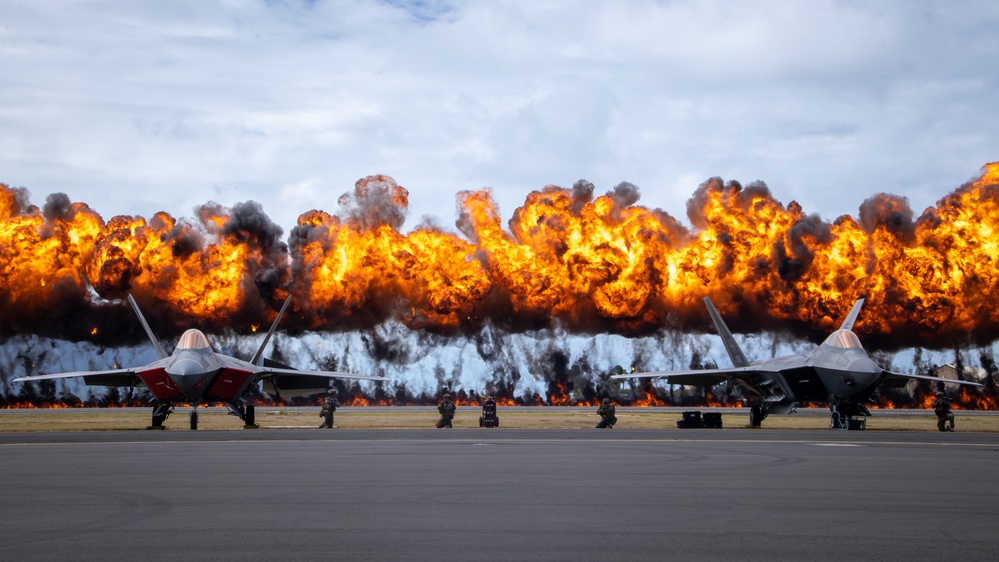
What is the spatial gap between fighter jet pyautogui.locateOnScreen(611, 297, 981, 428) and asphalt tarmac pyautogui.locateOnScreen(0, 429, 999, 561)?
55.3 feet

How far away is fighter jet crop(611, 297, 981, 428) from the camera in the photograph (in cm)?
3866

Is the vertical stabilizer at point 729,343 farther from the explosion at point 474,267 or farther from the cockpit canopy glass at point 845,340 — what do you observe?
the explosion at point 474,267

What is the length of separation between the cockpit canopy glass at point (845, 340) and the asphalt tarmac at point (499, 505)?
1822 centimetres

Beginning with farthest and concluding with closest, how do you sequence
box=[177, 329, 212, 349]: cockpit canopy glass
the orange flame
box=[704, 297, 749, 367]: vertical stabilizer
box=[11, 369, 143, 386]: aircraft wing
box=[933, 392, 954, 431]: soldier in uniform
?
the orange flame, box=[704, 297, 749, 367]: vertical stabilizer, box=[11, 369, 143, 386]: aircraft wing, box=[177, 329, 212, 349]: cockpit canopy glass, box=[933, 392, 954, 431]: soldier in uniform

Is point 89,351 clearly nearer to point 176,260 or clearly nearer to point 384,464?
point 176,260

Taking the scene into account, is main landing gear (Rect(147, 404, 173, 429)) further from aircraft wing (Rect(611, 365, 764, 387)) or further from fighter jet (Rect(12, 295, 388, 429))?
aircraft wing (Rect(611, 365, 764, 387))

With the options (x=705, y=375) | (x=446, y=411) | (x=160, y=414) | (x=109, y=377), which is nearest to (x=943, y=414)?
(x=705, y=375)

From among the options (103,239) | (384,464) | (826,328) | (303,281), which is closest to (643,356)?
(826,328)

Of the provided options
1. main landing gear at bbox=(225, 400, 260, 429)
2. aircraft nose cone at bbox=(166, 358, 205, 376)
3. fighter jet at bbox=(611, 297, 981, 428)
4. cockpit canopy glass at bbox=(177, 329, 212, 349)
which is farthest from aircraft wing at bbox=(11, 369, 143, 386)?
fighter jet at bbox=(611, 297, 981, 428)

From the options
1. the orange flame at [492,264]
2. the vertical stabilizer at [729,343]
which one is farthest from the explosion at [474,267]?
the vertical stabilizer at [729,343]

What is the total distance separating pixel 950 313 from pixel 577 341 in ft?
88.2

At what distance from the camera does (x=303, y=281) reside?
2884 inches

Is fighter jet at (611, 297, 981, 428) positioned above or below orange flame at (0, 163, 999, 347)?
below

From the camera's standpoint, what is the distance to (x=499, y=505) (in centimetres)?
1153
